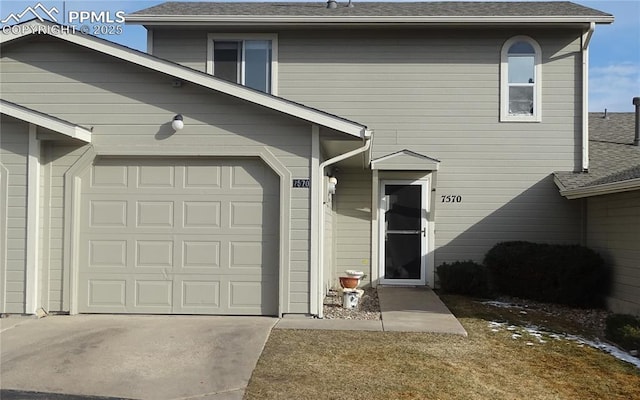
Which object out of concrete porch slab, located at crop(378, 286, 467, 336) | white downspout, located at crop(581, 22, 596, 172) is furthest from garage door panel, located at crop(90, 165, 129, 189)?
white downspout, located at crop(581, 22, 596, 172)

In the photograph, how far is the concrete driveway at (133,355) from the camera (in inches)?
214

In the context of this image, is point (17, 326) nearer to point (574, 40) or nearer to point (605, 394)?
point (605, 394)

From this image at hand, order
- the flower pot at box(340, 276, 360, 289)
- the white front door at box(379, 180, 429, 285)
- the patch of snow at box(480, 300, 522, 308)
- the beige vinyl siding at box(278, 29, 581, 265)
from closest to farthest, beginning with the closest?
1. the flower pot at box(340, 276, 360, 289)
2. the patch of snow at box(480, 300, 522, 308)
3. the beige vinyl siding at box(278, 29, 581, 265)
4. the white front door at box(379, 180, 429, 285)

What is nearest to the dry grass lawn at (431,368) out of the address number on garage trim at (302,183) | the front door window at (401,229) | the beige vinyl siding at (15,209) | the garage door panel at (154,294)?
the garage door panel at (154,294)

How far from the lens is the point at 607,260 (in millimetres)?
10727

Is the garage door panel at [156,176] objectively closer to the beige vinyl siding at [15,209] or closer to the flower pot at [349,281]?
the beige vinyl siding at [15,209]

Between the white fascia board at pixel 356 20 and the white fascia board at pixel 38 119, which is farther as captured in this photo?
the white fascia board at pixel 356 20

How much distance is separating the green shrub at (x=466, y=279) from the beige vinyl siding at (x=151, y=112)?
13.6ft

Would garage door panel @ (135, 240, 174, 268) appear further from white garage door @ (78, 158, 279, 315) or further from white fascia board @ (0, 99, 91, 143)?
white fascia board @ (0, 99, 91, 143)

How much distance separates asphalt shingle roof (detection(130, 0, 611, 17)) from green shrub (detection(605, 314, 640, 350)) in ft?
21.1

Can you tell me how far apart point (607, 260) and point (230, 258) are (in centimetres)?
679

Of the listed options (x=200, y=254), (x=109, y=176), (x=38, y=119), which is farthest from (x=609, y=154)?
(x=38, y=119)

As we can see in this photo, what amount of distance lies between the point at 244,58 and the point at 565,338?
8100 mm

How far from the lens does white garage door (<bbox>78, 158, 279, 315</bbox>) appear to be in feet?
27.3
